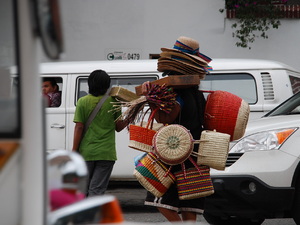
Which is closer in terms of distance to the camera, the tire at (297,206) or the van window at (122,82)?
the tire at (297,206)

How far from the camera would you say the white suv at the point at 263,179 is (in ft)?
21.1

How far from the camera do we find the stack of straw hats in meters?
5.21

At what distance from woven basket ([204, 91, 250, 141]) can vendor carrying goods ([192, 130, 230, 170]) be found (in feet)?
0.58

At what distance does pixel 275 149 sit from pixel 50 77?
436cm

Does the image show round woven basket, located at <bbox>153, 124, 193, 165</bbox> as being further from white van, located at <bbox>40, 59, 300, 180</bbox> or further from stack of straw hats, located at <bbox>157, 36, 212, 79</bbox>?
white van, located at <bbox>40, 59, 300, 180</bbox>

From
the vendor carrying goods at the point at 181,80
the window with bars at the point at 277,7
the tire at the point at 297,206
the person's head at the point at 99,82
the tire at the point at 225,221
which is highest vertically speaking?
the window with bars at the point at 277,7

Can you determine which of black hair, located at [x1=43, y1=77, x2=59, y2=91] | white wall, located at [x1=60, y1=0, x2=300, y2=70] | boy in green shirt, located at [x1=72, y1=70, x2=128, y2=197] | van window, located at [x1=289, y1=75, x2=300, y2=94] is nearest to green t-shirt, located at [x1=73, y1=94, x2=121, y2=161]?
boy in green shirt, located at [x1=72, y1=70, x2=128, y2=197]

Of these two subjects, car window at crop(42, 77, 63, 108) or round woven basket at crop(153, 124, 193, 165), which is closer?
round woven basket at crop(153, 124, 193, 165)

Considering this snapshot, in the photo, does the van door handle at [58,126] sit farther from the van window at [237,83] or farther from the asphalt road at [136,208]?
the van window at [237,83]

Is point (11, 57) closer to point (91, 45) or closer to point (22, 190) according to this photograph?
point (22, 190)

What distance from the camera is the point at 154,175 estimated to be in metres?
5.09

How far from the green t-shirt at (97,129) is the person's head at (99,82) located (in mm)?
61

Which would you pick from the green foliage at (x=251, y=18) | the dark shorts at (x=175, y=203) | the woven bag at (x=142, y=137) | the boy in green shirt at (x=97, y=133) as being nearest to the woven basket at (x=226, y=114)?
the woven bag at (x=142, y=137)

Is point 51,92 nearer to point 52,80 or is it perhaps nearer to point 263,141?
point 52,80
